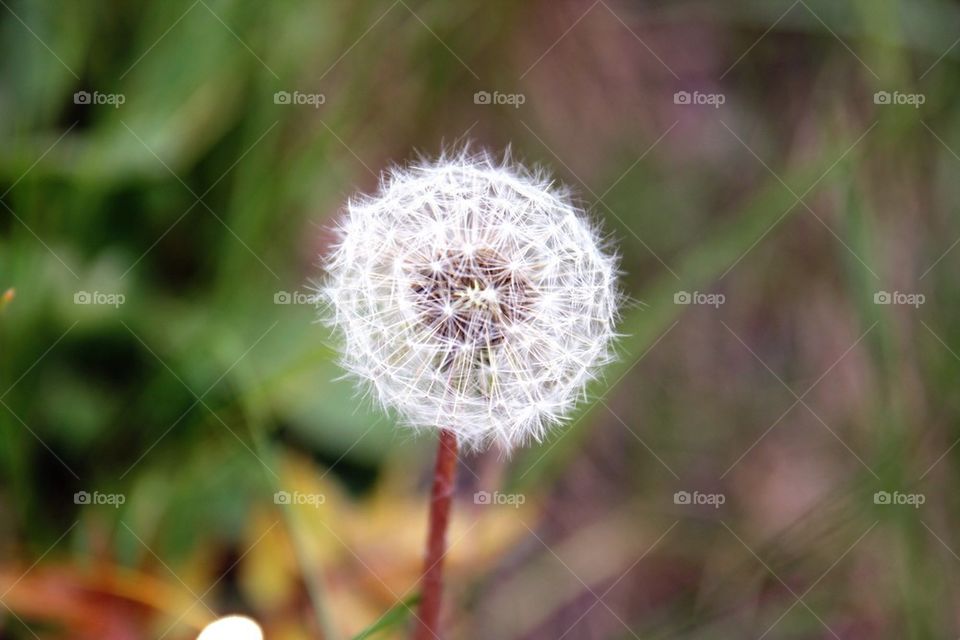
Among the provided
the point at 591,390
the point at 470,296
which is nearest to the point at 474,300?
the point at 470,296

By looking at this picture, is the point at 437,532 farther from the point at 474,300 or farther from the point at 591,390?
the point at 591,390

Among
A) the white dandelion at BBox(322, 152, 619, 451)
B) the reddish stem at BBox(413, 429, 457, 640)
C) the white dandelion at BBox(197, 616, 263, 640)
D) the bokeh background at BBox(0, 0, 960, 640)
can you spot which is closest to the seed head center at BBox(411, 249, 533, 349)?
the white dandelion at BBox(322, 152, 619, 451)

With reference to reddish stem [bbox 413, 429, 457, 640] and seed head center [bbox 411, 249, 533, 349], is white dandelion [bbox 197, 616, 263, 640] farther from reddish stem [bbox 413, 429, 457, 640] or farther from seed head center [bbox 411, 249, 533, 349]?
seed head center [bbox 411, 249, 533, 349]

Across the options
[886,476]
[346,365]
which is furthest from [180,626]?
[886,476]

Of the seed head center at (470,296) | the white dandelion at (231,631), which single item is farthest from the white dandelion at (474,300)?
the white dandelion at (231,631)

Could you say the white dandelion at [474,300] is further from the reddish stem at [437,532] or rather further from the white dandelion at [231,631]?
the white dandelion at [231,631]

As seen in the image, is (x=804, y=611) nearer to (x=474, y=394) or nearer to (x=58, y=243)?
(x=474, y=394)
